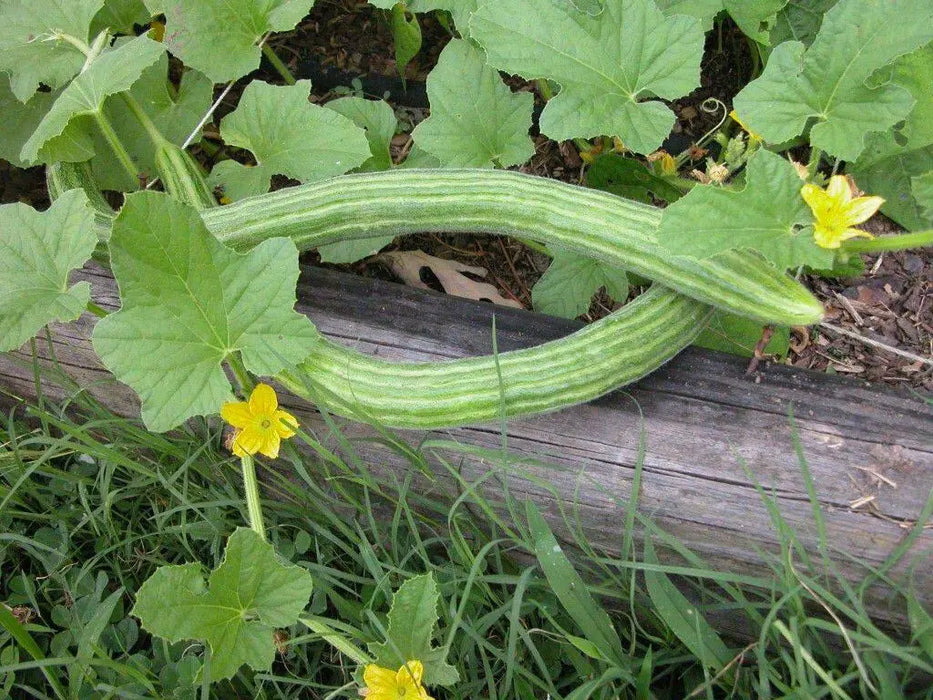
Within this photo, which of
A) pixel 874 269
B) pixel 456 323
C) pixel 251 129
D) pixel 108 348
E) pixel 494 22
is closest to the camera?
pixel 108 348

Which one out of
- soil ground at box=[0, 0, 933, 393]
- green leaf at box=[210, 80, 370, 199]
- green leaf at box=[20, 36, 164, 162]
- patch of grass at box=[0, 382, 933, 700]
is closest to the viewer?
patch of grass at box=[0, 382, 933, 700]

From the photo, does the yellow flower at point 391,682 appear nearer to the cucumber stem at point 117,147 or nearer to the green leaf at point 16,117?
the cucumber stem at point 117,147

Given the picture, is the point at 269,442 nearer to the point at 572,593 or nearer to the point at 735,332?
the point at 572,593

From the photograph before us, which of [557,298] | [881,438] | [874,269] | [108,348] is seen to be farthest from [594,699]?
[874,269]

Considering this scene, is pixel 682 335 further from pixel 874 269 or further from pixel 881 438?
pixel 874 269

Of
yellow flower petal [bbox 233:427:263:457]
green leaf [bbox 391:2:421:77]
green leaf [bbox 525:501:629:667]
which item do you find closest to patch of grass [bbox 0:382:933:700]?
green leaf [bbox 525:501:629:667]

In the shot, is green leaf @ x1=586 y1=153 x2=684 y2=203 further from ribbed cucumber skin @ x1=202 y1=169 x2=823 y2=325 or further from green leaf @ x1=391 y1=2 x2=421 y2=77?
green leaf @ x1=391 y1=2 x2=421 y2=77
